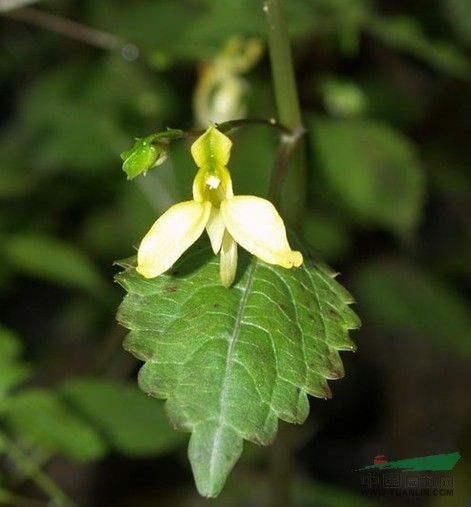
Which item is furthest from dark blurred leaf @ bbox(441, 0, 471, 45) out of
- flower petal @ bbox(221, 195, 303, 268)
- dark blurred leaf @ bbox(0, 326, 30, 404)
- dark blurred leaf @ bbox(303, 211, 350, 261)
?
flower petal @ bbox(221, 195, 303, 268)

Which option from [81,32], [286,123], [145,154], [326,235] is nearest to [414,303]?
[326,235]

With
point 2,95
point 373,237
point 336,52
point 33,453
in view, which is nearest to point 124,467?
point 33,453

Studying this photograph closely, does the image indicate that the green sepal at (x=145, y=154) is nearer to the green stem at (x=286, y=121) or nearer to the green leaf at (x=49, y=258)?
the green stem at (x=286, y=121)

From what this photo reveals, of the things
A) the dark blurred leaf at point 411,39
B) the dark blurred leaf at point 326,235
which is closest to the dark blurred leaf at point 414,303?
the dark blurred leaf at point 326,235

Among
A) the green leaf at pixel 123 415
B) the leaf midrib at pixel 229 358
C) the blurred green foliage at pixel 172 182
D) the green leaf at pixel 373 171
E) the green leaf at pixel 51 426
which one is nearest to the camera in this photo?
the leaf midrib at pixel 229 358

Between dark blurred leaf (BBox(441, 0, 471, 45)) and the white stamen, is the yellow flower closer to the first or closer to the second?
the white stamen
